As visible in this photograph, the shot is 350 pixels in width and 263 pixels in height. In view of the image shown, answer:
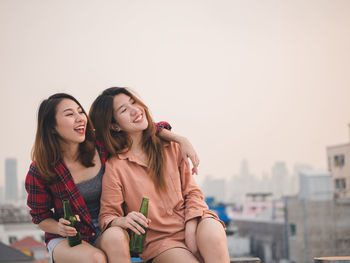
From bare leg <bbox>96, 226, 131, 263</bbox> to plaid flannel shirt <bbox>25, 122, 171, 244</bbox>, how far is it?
0.35 m

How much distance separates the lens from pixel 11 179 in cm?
10412

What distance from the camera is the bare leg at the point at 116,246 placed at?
9.43 ft

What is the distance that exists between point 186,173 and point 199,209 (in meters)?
0.33

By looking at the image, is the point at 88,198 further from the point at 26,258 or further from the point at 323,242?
the point at 323,242

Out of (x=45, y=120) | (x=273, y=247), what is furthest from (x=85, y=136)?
(x=273, y=247)

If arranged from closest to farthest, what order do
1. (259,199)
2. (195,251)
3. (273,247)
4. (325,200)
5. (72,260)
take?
(72,260), (195,251), (325,200), (273,247), (259,199)

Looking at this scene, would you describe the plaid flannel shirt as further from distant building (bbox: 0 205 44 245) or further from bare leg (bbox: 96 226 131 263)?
distant building (bbox: 0 205 44 245)

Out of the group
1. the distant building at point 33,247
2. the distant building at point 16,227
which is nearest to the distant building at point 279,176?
the distant building at point 16,227

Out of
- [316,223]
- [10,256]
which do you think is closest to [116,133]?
[10,256]

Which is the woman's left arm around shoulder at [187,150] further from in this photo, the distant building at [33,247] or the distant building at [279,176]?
the distant building at [279,176]

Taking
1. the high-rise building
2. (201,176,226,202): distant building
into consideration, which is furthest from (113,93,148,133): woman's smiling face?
(201,176,226,202): distant building

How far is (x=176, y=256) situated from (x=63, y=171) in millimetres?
964

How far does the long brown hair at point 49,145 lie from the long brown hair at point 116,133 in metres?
0.14

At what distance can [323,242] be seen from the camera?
30.7 metres
